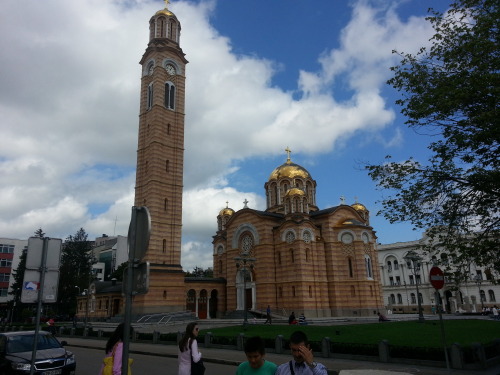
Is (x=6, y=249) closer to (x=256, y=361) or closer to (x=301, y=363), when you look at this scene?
(x=256, y=361)

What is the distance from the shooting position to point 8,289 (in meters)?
64.1

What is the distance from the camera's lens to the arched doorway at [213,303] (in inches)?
1688

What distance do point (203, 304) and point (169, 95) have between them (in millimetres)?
22935

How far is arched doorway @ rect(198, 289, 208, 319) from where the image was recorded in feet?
137

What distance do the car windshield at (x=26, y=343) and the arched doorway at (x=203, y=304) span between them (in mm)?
31408

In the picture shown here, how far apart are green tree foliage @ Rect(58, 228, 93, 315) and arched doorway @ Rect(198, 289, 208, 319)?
12.6 m

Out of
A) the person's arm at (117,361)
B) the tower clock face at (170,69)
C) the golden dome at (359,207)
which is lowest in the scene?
the person's arm at (117,361)

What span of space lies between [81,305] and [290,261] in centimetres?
2867

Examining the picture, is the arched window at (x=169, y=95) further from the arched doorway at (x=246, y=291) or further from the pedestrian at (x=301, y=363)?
the pedestrian at (x=301, y=363)

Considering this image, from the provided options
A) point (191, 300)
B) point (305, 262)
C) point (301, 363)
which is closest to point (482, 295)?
point (305, 262)

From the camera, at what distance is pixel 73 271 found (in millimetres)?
55500

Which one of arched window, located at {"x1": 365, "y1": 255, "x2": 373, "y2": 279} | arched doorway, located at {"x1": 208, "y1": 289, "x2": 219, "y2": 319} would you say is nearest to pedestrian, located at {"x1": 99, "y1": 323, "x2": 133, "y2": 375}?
arched window, located at {"x1": 365, "y1": 255, "x2": 373, "y2": 279}

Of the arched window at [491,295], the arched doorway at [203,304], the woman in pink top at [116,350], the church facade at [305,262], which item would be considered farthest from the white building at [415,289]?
the woman in pink top at [116,350]

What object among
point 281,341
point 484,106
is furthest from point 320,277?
point 484,106
